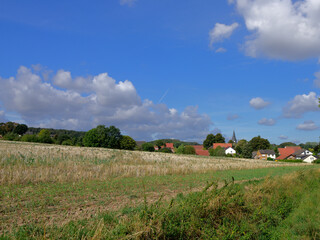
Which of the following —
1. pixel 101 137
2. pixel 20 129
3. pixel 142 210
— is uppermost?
pixel 20 129

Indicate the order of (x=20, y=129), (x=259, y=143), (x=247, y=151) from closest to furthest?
1. (x=247, y=151)
2. (x=259, y=143)
3. (x=20, y=129)

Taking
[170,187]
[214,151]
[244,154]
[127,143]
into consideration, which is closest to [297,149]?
[244,154]

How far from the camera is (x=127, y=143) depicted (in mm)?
100875

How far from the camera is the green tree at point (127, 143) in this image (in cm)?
9884

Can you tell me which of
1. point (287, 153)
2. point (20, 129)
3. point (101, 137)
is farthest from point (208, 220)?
point (20, 129)

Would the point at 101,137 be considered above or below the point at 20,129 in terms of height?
below

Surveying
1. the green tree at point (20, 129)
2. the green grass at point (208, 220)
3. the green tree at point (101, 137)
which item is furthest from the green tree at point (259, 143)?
the green tree at point (20, 129)

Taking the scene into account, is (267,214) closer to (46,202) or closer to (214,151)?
(46,202)

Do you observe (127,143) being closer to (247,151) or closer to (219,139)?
(247,151)

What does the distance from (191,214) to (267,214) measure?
12.4 ft

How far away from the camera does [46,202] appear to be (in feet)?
31.8

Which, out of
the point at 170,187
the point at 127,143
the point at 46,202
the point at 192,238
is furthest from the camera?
the point at 127,143

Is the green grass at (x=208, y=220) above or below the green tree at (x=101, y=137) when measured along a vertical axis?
below

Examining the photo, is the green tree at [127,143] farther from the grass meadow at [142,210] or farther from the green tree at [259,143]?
the grass meadow at [142,210]
